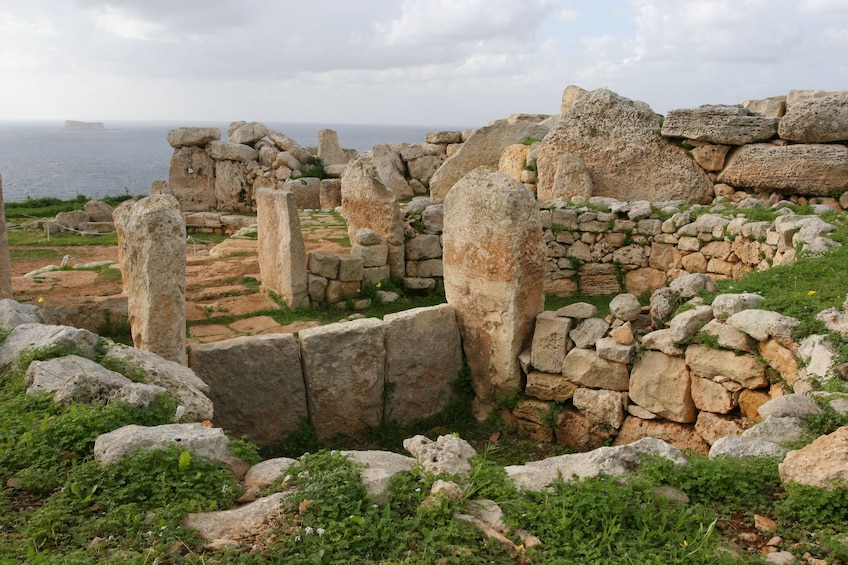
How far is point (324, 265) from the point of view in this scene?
9.67m

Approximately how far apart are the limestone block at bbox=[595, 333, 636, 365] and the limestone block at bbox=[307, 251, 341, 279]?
4.17m

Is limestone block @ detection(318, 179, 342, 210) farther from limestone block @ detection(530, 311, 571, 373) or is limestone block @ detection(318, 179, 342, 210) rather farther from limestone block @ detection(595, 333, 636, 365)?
limestone block @ detection(595, 333, 636, 365)

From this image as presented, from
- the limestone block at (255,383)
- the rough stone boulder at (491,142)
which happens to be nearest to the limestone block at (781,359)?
the limestone block at (255,383)

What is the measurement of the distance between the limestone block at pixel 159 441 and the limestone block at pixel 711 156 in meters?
9.86

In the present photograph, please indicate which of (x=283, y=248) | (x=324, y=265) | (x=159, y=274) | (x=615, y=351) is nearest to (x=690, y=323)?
(x=615, y=351)

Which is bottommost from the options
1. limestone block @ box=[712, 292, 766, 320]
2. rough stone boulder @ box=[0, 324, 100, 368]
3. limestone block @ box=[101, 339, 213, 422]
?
limestone block @ box=[101, 339, 213, 422]

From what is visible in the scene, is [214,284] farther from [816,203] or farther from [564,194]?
[816,203]

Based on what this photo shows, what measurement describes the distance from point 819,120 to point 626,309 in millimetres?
6181

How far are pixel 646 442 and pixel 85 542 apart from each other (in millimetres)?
3040

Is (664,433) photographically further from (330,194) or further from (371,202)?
(330,194)

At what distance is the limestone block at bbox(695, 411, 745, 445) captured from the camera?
232 inches

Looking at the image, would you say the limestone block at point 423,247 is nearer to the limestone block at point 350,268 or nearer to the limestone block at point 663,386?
the limestone block at point 350,268

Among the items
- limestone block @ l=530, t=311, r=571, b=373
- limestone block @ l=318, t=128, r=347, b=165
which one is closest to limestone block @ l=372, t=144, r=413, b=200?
limestone block @ l=318, t=128, r=347, b=165

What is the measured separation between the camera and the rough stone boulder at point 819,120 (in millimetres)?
10750
